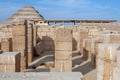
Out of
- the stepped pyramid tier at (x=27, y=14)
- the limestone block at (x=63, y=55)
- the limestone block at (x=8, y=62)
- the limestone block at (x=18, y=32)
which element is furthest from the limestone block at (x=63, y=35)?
the stepped pyramid tier at (x=27, y=14)

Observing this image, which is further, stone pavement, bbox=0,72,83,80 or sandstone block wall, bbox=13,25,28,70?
sandstone block wall, bbox=13,25,28,70

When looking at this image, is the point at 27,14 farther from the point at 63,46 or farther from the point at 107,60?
the point at 107,60

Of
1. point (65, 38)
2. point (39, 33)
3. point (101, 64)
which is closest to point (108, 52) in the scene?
point (101, 64)

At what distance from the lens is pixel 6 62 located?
9.11 metres

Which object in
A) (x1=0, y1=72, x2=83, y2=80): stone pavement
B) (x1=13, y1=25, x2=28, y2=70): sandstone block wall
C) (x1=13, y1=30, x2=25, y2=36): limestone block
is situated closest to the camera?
(x1=0, y1=72, x2=83, y2=80): stone pavement

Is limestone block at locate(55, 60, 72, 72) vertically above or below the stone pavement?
below

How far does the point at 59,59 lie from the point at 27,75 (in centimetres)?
476

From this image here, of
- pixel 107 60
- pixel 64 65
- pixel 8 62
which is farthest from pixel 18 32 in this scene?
pixel 107 60

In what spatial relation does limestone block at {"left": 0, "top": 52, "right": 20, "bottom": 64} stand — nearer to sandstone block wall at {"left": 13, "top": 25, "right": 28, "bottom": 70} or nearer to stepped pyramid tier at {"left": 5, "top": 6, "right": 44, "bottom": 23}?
sandstone block wall at {"left": 13, "top": 25, "right": 28, "bottom": 70}

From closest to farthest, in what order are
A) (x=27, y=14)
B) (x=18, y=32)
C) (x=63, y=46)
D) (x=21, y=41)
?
1. (x=63, y=46)
2. (x=21, y=41)
3. (x=18, y=32)
4. (x=27, y=14)

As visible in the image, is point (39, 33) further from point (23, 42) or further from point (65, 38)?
point (65, 38)

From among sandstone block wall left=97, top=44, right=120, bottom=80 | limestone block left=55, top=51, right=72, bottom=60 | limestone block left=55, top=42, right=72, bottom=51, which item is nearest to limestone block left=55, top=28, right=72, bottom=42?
limestone block left=55, top=42, right=72, bottom=51

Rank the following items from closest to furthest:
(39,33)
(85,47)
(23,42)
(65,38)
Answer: (65,38), (23,42), (85,47), (39,33)

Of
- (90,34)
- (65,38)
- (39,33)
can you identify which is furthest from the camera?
(39,33)
